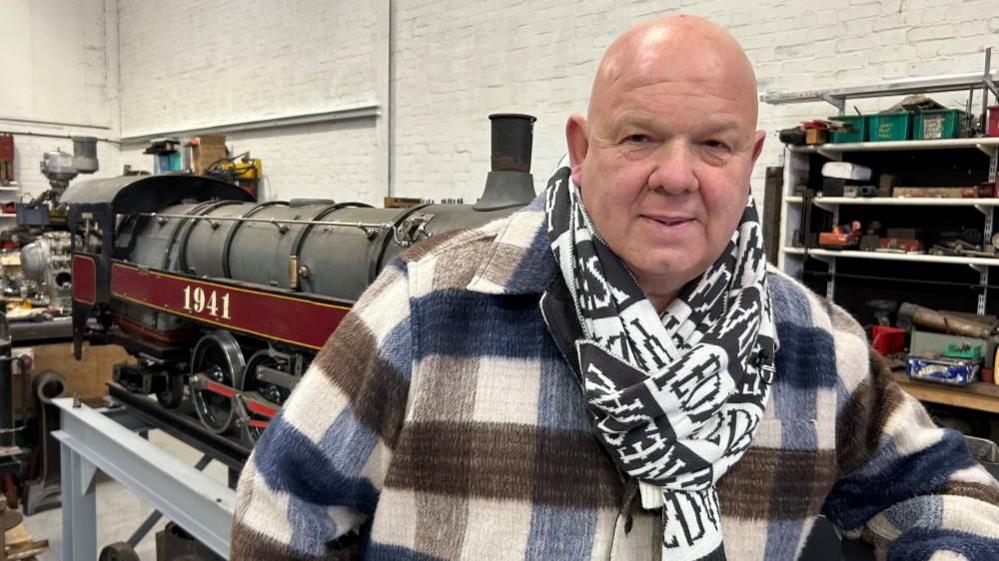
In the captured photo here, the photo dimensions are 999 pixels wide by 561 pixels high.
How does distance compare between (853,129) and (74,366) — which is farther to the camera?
(74,366)

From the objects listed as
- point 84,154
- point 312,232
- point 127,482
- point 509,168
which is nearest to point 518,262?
point 509,168

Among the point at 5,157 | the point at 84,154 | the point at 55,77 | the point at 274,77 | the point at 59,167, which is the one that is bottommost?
the point at 59,167

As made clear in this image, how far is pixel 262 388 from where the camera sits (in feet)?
13.2

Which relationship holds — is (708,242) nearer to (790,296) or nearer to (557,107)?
(790,296)

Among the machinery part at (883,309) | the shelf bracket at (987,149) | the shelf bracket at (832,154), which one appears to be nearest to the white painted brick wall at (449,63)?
the shelf bracket at (832,154)

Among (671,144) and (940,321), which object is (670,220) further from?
(940,321)

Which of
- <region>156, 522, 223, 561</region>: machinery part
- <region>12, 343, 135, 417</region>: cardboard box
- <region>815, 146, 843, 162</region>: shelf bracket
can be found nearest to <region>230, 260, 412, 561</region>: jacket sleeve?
<region>156, 522, 223, 561</region>: machinery part

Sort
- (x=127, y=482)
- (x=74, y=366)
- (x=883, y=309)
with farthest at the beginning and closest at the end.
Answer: (x=74, y=366)
(x=883, y=309)
(x=127, y=482)

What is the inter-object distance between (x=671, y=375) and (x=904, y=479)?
535 mm

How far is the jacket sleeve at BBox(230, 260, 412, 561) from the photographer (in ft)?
3.61

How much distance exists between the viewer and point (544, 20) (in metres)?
6.20

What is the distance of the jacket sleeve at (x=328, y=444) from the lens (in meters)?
1.10

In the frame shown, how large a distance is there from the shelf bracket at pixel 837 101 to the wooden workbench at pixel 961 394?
1645 mm

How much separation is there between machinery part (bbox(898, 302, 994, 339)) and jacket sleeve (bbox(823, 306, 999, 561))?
3.17m
